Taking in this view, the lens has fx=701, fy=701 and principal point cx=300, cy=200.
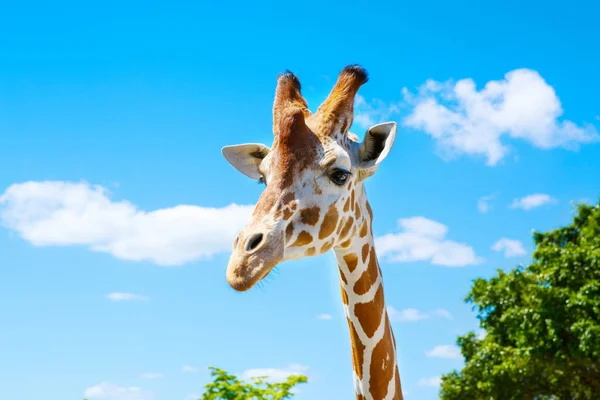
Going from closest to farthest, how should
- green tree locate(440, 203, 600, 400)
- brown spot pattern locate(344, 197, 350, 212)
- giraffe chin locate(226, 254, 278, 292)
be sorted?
giraffe chin locate(226, 254, 278, 292) < brown spot pattern locate(344, 197, 350, 212) < green tree locate(440, 203, 600, 400)

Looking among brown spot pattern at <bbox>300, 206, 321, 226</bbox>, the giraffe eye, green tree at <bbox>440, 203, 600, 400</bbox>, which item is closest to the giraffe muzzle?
brown spot pattern at <bbox>300, 206, 321, 226</bbox>

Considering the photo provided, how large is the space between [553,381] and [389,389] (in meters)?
24.3

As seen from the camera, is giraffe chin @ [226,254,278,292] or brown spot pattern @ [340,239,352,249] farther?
brown spot pattern @ [340,239,352,249]

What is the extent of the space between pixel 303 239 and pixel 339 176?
50cm

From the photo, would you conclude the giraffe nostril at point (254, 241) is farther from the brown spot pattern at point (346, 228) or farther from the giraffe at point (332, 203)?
the brown spot pattern at point (346, 228)

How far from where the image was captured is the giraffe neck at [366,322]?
4.63 meters

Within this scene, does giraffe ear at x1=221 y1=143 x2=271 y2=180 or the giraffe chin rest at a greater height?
giraffe ear at x1=221 y1=143 x2=271 y2=180

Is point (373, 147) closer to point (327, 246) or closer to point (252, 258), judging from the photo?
point (327, 246)

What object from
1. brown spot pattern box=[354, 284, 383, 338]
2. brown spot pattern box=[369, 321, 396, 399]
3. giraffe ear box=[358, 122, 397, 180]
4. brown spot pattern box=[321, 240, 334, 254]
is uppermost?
giraffe ear box=[358, 122, 397, 180]

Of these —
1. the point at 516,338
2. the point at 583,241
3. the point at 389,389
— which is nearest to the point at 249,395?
the point at 516,338

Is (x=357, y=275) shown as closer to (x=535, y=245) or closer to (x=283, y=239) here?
(x=283, y=239)

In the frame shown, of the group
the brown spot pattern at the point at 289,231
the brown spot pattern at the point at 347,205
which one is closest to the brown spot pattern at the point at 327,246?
the brown spot pattern at the point at 347,205

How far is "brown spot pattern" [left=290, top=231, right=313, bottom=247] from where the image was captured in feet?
13.4

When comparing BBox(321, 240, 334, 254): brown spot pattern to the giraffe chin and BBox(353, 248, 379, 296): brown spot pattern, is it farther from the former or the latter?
the giraffe chin
